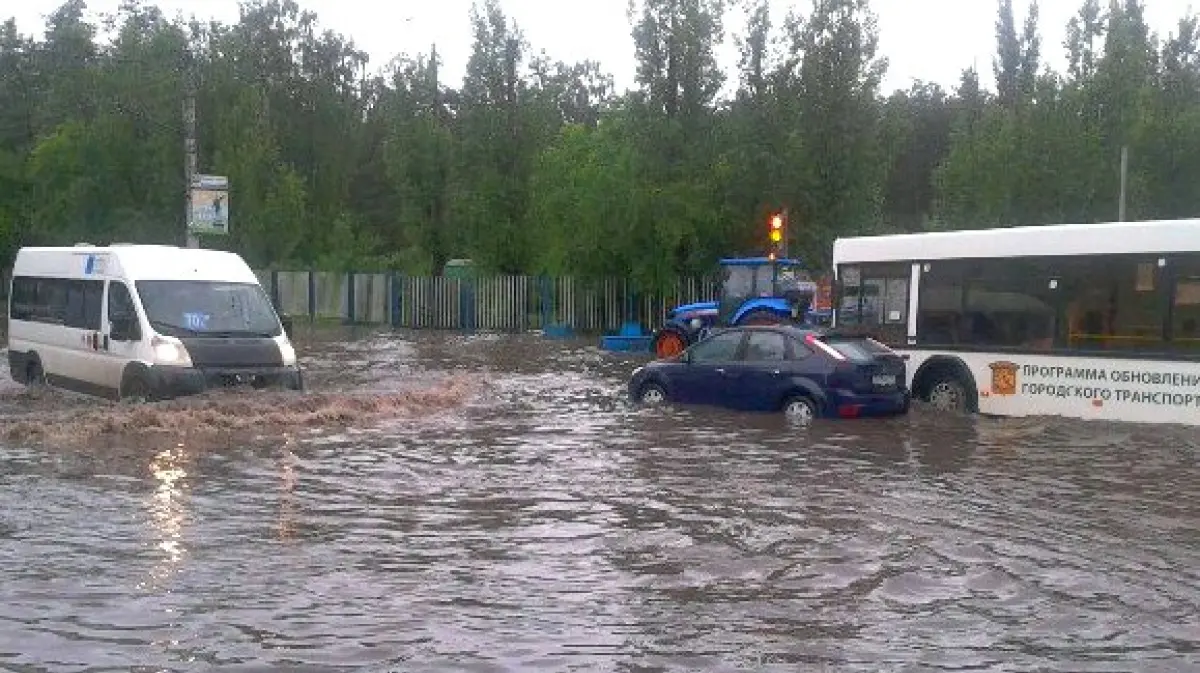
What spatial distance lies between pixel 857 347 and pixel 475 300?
103 feet

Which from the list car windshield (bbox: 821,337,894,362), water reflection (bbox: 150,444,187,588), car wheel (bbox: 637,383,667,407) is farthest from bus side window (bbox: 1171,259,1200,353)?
water reflection (bbox: 150,444,187,588)

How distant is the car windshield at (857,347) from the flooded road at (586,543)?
0.94 m

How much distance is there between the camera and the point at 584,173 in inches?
1702

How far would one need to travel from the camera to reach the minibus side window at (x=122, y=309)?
17.3 m

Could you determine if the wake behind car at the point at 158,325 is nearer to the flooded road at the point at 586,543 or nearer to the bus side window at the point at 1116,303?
the flooded road at the point at 586,543

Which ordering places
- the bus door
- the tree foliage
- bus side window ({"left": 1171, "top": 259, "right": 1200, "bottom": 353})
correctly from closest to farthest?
bus side window ({"left": 1171, "top": 259, "right": 1200, "bottom": 353}), the bus door, the tree foliage

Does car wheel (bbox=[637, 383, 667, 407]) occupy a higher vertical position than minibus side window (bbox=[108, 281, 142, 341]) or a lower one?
lower

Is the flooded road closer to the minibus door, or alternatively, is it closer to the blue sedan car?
the blue sedan car

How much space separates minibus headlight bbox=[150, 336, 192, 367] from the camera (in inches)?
667

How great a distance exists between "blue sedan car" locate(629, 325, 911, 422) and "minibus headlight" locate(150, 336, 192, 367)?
21.8 feet

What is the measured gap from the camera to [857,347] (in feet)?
58.1

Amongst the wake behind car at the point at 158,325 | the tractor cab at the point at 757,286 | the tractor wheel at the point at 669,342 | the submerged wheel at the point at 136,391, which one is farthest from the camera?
the tractor wheel at the point at 669,342

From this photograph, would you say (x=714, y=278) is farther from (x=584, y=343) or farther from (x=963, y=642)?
(x=963, y=642)

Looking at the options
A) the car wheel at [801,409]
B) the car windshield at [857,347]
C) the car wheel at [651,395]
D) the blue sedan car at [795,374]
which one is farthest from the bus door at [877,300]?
the car wheel at [651,395]
